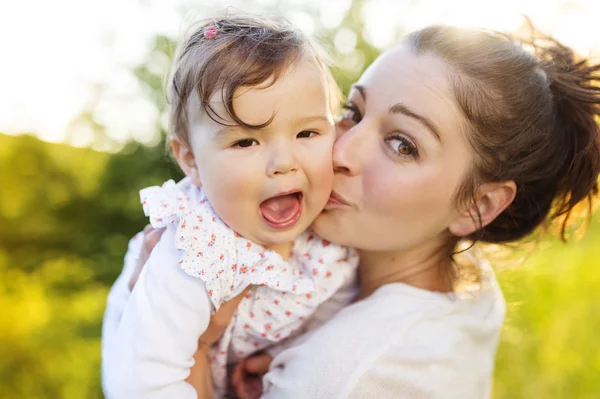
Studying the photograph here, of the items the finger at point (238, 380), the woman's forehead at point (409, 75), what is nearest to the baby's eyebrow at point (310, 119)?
the woman's forehead at point (409, 75)

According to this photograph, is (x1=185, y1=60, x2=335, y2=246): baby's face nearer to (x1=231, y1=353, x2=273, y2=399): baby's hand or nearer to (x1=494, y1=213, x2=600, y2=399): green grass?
(x1=231, y1=353, x2=273, y2=399): baby's hand

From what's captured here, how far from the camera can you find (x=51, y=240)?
4.80 metres

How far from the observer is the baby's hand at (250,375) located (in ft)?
6.82

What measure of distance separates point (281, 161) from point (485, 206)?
937 mm

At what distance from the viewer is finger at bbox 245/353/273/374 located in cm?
207

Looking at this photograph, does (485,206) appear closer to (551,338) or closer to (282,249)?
(282,249)

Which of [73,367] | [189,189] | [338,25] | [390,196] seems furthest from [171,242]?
[338,25]

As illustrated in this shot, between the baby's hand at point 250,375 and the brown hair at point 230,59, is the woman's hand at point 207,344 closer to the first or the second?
the baby's hand at point 250,375

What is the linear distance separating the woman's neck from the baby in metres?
0.37

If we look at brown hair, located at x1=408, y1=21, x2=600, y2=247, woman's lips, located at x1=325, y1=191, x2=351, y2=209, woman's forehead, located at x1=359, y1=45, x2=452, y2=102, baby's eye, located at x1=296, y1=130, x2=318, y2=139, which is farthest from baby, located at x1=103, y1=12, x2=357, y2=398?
brown hair, located at x1=408, y1=21, x2=600, y2=247

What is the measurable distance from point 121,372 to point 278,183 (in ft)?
2.45

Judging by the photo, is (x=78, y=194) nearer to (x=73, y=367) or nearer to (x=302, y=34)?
(x=73, y=367)

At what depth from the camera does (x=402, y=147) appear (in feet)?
6.43

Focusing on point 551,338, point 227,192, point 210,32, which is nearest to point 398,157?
point 227,192
